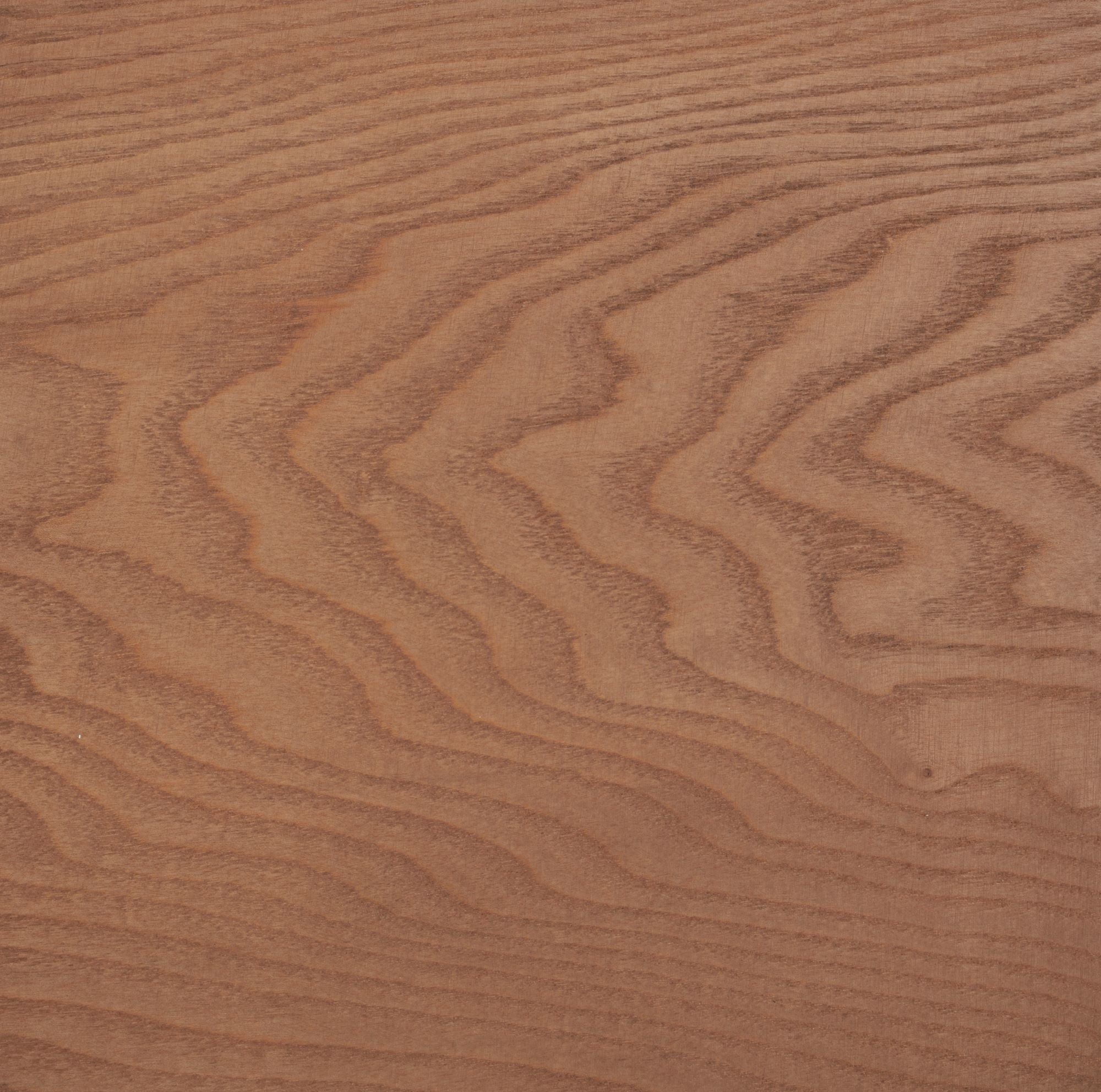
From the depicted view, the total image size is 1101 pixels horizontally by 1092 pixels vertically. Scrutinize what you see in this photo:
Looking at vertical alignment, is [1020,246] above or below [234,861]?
above

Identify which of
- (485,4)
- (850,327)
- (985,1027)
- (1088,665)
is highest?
(485,4)

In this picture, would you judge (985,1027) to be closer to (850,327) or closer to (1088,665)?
(1088,665)

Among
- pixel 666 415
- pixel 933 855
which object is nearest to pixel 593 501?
pixel 666 415

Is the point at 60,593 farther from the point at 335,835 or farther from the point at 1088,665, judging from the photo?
the point at 1088,665

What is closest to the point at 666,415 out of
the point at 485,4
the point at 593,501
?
the point at 593,501

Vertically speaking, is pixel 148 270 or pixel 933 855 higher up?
pixel 148 270
